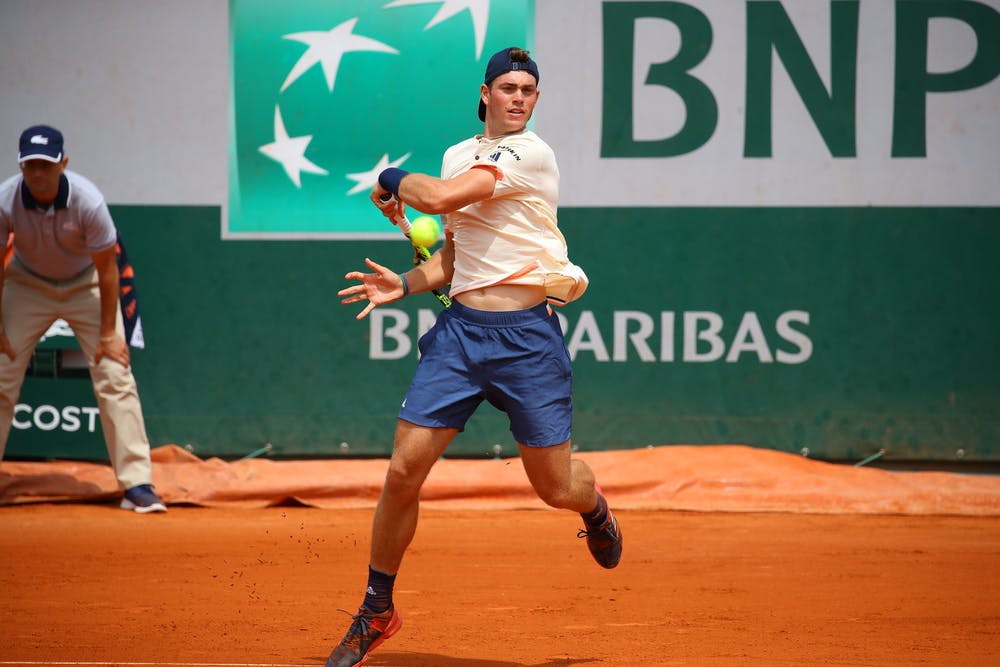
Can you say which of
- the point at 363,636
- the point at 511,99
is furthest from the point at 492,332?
the point at 363,636

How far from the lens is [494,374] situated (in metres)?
3.98

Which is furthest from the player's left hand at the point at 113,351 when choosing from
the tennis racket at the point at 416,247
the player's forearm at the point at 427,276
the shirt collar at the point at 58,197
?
the player's forearm at the point at 427,276

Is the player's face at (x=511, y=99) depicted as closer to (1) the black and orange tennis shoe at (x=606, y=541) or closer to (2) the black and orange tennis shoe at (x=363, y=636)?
(1) the black and orange tennis shoe at (x=606, y=541)

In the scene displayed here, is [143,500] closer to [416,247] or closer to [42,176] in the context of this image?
[42,176]

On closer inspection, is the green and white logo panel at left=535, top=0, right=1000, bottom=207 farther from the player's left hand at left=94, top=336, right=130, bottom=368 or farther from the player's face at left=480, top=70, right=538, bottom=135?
the player's face at left=480, top=70, right=538, bottom=135

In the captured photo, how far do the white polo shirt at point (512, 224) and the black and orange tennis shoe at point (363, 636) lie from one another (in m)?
1.06

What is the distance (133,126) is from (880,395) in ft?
16.2

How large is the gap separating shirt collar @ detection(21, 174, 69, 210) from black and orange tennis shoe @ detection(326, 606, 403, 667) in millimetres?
3467

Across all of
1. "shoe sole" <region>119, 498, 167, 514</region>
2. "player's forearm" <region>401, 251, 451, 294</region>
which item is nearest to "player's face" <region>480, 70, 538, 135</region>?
"player's forearm" <region>401, 251, 451, 294</region>

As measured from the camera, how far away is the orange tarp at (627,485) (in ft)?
23.8

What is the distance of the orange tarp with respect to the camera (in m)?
7.26

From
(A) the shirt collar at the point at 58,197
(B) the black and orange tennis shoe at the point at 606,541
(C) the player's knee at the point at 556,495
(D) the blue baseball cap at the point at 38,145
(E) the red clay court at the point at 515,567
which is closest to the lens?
(C) the player's knee at the point at 556,495

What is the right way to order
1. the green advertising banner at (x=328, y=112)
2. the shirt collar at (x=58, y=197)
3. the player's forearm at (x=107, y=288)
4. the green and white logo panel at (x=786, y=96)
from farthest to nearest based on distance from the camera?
the green advertising banner at (x=328, y=112), the green and white logo panel at (x=786, y=96), the player's forearm at (x=107, y=288), the shirt collar at (x=58, y=197)

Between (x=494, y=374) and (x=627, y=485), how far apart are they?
3.57 meters
